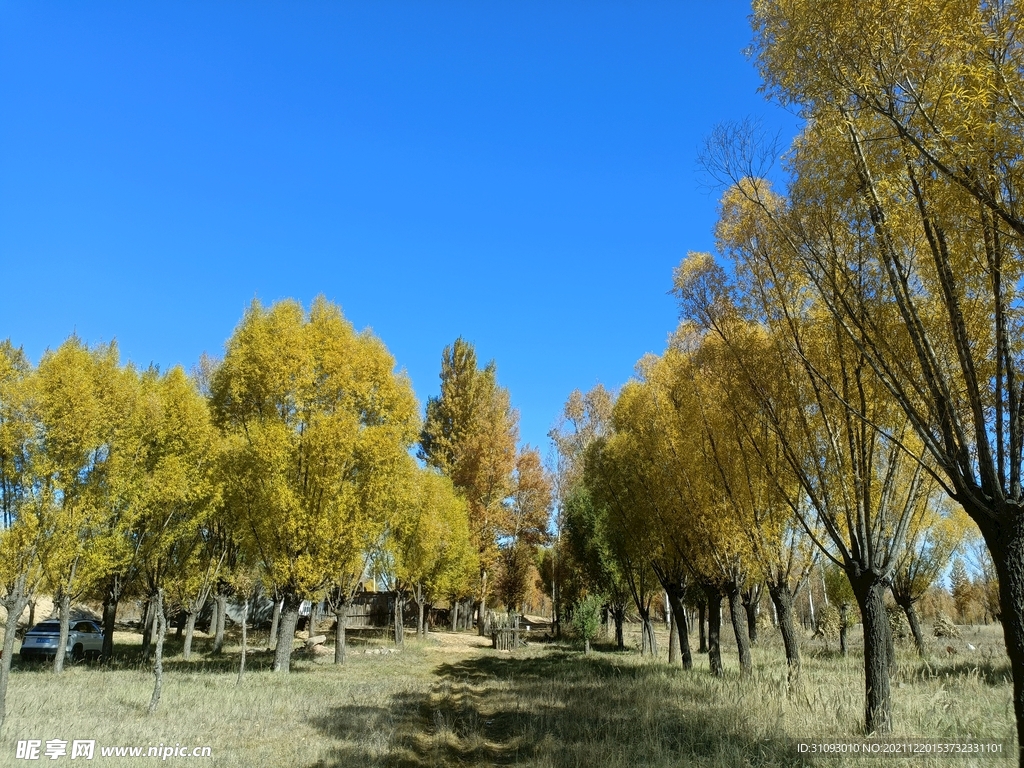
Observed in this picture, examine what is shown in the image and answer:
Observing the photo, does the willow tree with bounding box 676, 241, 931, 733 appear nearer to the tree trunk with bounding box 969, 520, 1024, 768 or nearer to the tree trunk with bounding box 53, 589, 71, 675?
the tree trunk with bounding box 969, 520, 1024, 768

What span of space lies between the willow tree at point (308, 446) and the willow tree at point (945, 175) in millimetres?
13425

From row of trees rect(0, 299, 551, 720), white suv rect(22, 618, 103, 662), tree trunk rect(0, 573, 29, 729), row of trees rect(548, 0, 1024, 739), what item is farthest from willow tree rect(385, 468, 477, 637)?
row of trees rect(548, 0, 1024, 739)

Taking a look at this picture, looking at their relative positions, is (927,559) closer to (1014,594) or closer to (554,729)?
(554,729)

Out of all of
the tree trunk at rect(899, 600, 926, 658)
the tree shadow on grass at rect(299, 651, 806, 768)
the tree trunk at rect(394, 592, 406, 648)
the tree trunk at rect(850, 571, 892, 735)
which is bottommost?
the tree trunk at rect(394, 592, 406, 648)

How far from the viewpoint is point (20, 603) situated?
32.0ft

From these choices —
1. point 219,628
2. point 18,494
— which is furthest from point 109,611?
point 18,494

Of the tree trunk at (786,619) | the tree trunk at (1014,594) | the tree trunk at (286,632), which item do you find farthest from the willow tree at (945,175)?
the tree trunk at (286,632)

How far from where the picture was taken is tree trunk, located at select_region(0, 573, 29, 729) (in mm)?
8615

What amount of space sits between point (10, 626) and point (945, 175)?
42.6 feet

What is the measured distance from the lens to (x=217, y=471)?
59.5ft

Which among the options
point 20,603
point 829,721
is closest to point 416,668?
point 20,603

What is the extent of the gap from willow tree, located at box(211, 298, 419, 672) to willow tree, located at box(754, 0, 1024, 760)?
13.4 metres

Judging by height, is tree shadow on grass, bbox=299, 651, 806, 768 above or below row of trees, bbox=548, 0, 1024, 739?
below

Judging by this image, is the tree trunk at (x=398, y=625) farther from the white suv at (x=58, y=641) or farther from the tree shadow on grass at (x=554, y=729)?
the tree shadow on grass at (x=554, y=729)
